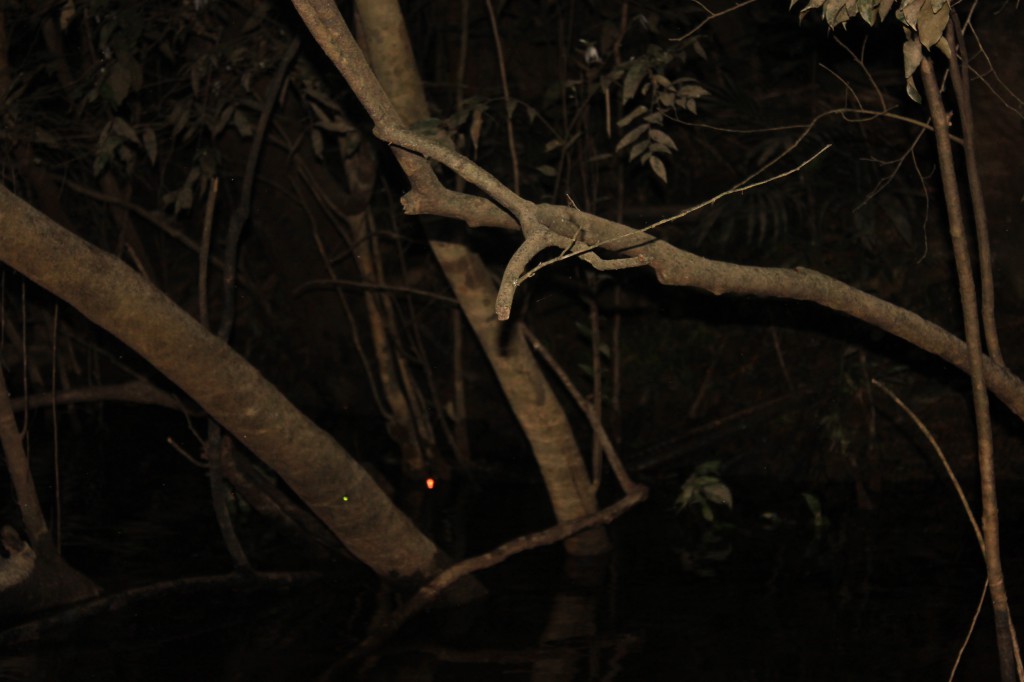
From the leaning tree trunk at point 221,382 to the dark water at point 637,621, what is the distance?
0.41 meters

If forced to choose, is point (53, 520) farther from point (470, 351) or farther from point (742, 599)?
point (742, 599)

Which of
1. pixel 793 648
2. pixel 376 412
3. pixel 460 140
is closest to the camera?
pixel 793 648

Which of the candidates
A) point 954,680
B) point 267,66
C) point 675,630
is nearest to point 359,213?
point 267,66

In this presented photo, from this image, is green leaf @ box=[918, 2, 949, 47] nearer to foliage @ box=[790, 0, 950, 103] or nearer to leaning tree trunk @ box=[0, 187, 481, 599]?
foliage @ box=[790, 0, 950, 103]

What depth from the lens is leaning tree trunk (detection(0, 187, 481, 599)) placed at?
146 inches

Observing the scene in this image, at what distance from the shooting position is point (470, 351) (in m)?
8.59

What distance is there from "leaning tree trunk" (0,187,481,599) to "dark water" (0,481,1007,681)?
1.35ft

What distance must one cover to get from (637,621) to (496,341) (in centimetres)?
139

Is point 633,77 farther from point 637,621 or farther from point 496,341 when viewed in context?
point 637,621

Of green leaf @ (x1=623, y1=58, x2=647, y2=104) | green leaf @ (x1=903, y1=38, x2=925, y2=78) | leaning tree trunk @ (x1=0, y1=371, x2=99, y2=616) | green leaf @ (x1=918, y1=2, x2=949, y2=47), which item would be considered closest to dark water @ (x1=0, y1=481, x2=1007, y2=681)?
leaning tree trunk @ (x1=0, y1=371, x2=99, y2=616)

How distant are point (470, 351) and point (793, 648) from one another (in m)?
4.38

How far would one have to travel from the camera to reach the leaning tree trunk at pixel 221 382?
372 cm

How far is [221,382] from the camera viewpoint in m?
4.12

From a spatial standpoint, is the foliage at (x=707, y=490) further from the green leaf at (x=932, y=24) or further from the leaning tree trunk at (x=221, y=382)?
the green leaf at (x=932, y=24)
